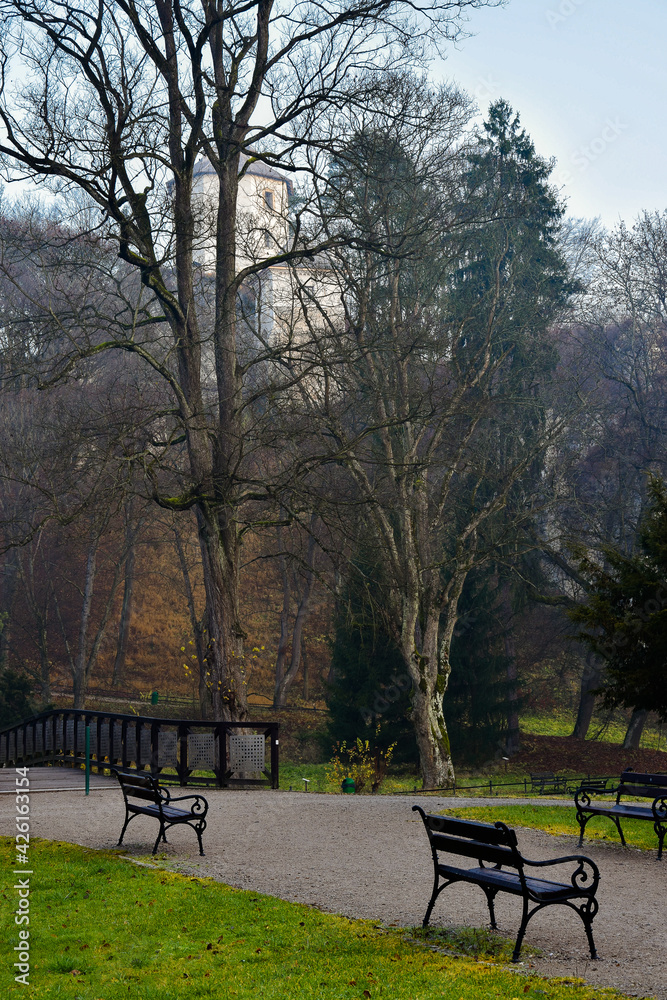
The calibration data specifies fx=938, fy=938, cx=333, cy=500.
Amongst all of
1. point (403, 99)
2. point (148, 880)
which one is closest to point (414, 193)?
point (403, 99)

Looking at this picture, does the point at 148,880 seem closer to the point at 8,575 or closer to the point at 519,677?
the point at 519,677

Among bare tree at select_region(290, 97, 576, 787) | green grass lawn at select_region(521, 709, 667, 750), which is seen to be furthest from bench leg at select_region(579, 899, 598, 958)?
green grass lawn at select_region(521, 709, 667, 750)

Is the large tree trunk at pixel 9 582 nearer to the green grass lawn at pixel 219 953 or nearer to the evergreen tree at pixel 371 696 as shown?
the evergreen tree at pixel 371 696

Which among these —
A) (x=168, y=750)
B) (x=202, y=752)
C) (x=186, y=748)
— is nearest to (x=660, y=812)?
(x=202, y=752)

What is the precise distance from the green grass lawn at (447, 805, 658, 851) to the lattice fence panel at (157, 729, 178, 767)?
4.91 m

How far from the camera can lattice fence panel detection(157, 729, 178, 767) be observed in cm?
1593

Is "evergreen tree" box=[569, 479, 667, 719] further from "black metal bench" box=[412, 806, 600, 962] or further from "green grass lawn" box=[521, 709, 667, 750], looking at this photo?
"green grass lawn" box=[521, 709, 667, 750]

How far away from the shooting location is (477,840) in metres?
6.95

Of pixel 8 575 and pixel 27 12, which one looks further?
pixel 8 575

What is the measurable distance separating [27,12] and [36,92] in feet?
4.45

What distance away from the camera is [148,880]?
830cm

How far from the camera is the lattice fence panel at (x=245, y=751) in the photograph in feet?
52.3

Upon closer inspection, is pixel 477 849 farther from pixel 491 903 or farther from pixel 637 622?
pixel 637 622

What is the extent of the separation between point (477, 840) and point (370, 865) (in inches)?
108
